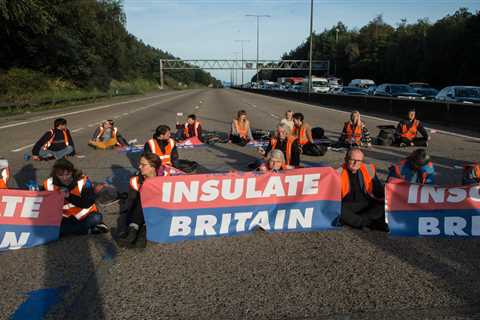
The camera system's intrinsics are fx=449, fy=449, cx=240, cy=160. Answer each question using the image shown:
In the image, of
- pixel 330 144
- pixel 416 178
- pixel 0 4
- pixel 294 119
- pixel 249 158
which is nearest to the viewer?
pixel 416 178

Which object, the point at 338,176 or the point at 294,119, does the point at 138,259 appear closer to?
the point at 338,176

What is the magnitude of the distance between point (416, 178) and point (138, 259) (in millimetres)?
4338

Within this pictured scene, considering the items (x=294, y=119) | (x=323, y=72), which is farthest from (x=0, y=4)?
(x=323, y=72)

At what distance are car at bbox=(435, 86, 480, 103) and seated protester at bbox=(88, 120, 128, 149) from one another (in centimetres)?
1990

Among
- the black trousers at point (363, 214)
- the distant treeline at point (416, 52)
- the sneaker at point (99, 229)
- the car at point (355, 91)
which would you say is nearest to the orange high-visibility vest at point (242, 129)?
the black trousers at point (363, 214)

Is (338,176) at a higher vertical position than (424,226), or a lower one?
higher

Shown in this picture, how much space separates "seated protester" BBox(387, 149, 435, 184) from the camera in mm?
6703

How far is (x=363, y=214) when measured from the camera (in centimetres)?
589

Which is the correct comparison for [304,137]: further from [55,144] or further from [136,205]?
[136,205]

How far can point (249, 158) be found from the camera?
37.6 feet

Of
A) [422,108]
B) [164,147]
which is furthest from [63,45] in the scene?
[164,147]

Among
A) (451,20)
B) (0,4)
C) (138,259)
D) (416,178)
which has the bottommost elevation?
(138,259)

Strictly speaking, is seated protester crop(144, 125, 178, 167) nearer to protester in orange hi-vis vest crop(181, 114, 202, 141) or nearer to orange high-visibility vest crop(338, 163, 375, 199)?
orange high-visibility vest crop(338, 163, 375, 199)

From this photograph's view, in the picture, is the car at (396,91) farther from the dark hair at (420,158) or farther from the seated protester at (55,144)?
the dark hair at (420,158)
